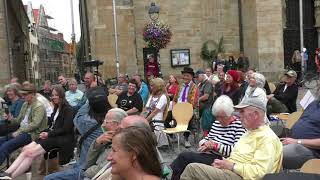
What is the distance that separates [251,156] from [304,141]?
0.96 meters

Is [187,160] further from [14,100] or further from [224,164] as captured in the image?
[14,100]

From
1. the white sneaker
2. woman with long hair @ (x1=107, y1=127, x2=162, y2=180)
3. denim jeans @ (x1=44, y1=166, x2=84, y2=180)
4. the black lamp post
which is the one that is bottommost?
the white sneaker

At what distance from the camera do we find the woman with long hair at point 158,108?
9.77m

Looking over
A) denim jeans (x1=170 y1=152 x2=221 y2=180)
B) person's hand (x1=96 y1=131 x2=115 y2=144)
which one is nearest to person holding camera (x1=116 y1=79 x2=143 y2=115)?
denim jeans (x1=170 y1=152 x2=221 y2=180)

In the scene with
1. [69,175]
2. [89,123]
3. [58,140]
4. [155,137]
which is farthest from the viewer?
[58,140]

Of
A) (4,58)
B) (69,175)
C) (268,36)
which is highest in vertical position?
(268,36)

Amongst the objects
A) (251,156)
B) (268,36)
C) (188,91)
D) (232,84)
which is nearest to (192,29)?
(268,36)

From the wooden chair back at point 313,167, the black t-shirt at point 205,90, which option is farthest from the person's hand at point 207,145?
the black t-shirt at point 205,90

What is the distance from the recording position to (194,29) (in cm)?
2370

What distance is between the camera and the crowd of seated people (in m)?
2.96

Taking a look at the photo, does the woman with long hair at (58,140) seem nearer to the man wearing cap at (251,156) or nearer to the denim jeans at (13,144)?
the denim jeans at (13,144)

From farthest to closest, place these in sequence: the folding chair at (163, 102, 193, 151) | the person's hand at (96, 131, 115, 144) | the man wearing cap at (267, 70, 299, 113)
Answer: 1. the folding chair at (163, 102, 193, 151)
2. the man wearing cap at (267, 70, 299, 113)
3. the person's hand at (96, 131, 115, 144)

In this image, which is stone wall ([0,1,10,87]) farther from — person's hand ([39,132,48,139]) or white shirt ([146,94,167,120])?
person's hand ([39,132,48,139])

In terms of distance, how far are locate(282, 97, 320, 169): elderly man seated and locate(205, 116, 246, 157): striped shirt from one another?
1.80 ft
